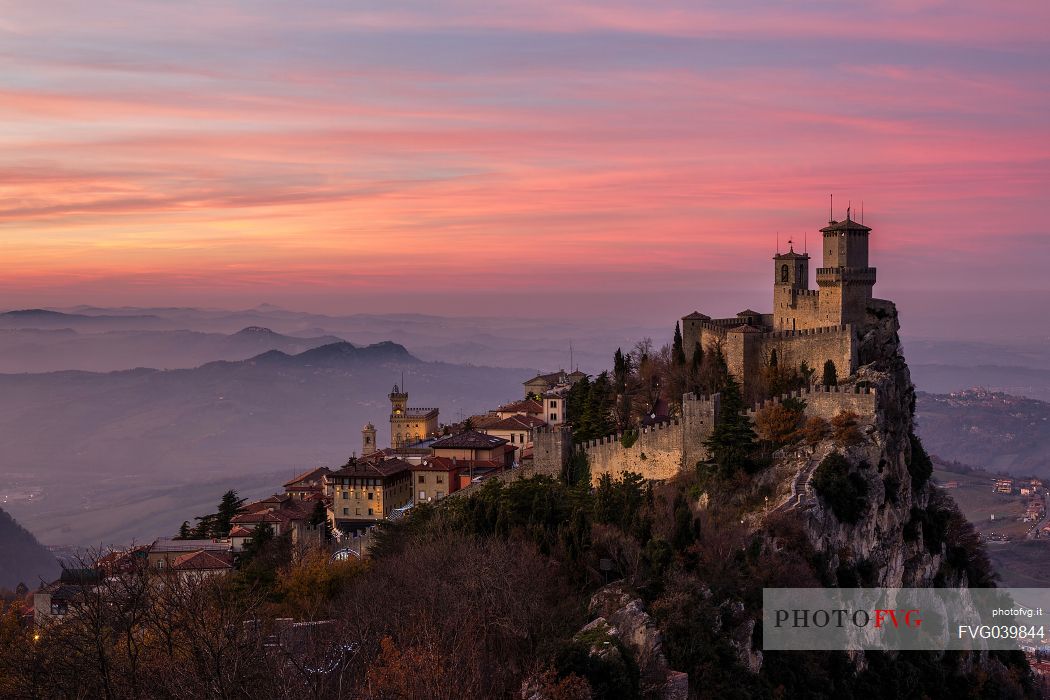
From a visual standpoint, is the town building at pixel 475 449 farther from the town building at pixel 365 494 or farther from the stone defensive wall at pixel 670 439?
the stone defensive wall at pixel 670 439

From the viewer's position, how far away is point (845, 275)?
56.4 meters

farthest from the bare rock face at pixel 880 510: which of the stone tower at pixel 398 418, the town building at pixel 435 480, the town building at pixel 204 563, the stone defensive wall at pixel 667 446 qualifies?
the stone tower at pixel 398 418

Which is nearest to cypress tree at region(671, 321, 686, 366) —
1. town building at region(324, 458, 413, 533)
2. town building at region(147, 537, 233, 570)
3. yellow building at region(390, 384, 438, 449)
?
town building at region(324, 458, 413, 533)

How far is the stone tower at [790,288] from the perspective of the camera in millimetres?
58406

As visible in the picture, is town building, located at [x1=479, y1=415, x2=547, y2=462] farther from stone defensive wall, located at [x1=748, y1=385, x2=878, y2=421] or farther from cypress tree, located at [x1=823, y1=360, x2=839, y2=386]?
stone defensive wall, located at [x1=748, y1=385, x2=878, y2=421]

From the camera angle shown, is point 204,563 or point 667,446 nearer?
point 667,446

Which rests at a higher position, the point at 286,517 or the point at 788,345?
the point at 788,345

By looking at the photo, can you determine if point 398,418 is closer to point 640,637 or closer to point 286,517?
point 286,517

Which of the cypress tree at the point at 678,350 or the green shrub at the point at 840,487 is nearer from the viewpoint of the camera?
the green shrub at the point at 840,487

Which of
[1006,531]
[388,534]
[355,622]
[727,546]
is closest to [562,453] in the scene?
[388,534]

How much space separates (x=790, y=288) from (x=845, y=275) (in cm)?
342

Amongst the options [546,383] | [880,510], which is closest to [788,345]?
[880,510]

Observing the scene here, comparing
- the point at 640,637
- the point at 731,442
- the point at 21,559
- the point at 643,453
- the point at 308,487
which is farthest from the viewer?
the point at 21,559

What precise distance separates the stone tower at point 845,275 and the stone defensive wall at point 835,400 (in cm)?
767
